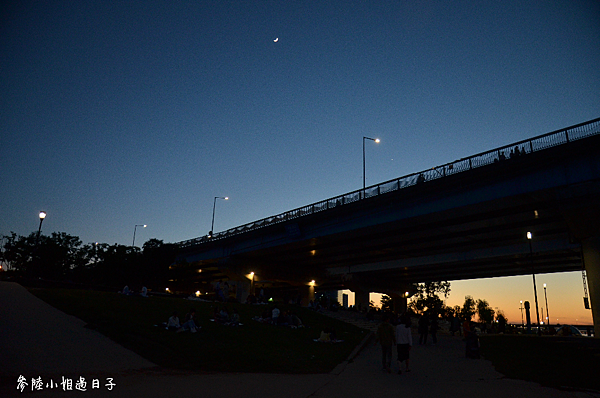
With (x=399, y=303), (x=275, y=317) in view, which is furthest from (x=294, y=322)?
(x=399, y=303)

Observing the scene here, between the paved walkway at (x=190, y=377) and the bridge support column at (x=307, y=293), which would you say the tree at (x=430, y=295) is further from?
the paved walkway at (x=190, y=377)

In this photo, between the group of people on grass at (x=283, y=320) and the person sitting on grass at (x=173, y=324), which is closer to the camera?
the person sitting on grass at (x=173, y=324)

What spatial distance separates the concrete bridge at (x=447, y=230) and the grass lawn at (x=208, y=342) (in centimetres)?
1323

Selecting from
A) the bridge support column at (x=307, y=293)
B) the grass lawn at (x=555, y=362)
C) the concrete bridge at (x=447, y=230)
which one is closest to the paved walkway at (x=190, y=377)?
the grass lawn at (x=555, y=362)

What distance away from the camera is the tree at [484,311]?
351ft

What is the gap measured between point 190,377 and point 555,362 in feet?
42.7

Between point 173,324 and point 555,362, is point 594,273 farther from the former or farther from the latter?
point 173,324

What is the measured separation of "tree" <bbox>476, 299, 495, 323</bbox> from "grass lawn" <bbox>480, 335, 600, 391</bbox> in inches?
3675

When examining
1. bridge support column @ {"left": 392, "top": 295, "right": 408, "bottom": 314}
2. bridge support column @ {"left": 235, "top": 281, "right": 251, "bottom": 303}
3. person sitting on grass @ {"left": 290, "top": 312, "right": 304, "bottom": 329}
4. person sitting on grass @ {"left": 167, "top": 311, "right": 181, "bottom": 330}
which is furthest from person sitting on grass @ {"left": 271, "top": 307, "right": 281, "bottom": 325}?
bridge support column @ {"left": 392, "top": 295, "right": 408, "bottom": 314}

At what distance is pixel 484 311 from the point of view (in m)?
109

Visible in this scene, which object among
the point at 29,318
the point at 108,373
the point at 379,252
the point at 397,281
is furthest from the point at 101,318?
the point at 397,281

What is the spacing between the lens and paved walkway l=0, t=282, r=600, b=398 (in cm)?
844

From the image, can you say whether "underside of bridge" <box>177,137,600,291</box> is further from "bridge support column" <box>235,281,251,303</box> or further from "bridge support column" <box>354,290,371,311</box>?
"bridge support column" <box>235,281,251,303</box>

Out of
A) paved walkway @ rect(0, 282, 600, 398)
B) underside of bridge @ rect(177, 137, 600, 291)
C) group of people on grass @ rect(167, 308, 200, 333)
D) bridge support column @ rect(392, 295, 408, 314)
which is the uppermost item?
underside of bridge @ rect(177, 137, 600, 291)
